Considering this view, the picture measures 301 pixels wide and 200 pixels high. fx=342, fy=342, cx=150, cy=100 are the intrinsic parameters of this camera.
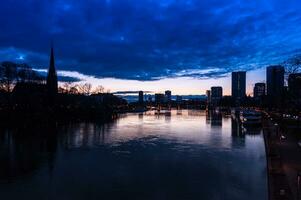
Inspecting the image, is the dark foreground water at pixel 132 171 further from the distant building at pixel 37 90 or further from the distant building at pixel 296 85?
the distant building at pixel 37 90

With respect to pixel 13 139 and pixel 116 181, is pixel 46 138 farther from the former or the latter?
pixel 116 181

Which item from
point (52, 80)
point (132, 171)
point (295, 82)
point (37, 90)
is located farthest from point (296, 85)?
point (52, 80)

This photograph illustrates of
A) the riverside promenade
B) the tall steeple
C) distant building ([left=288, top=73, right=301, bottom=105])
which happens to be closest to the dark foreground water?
the riverside promenade

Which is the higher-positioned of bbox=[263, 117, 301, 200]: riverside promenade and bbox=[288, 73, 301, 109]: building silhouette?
bbox=[288, 73, 301, 109]: building silhouette

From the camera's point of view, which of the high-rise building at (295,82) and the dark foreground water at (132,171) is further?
the high-rise building at (295,82)

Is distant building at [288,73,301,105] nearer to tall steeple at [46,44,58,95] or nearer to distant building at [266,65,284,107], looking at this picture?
distant building at [266,65,284,107]

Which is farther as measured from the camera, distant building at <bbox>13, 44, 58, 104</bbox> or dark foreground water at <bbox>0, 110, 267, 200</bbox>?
distant building at <bbox>13, 44, 58, 104</bbox>

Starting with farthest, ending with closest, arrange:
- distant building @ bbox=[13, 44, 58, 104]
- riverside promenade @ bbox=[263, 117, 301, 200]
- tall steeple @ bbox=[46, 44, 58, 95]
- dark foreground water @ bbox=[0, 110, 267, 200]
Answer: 1. tall steeple @ bbox=[46, 44, 58, 95]
2. distant building @ bbox=[13, 44, 58, 104]
3. dark foreground water @ bbox=[0, 110, 267, 200]
4. riverside promenade @ bbox=[263, 117, 301, 200]

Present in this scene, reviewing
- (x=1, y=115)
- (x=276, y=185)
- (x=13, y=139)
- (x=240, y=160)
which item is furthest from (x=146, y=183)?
(x=1, y=115)

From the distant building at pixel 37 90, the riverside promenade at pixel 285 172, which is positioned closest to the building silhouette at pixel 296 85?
the riverside promenade at pixel 285 172

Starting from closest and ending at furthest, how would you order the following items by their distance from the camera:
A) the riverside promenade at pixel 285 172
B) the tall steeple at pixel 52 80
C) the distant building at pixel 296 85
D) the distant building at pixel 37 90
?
the riverside promenade at pixel 285 172, the distant building at pixel 296 85, the distant building at pixel 37 90, the tall steeple at pixel 52 80

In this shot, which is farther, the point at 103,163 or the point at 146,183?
the point at 103,163

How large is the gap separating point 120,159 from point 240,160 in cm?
1112

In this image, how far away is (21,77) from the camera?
259ft
